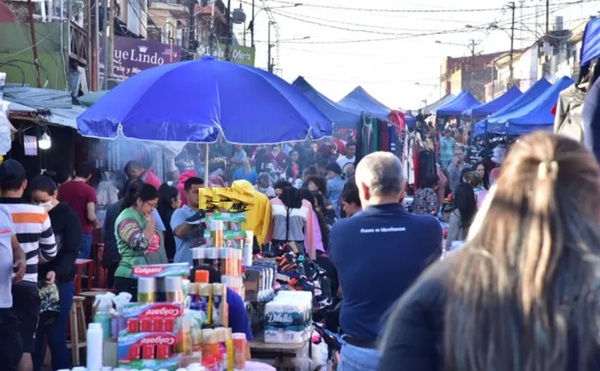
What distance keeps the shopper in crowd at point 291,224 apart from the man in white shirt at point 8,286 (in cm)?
454

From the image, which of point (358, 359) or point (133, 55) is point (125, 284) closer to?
point (358, 359)

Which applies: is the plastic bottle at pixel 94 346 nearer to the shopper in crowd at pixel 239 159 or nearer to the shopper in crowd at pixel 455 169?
the shopper in crowd at pixel 239 159

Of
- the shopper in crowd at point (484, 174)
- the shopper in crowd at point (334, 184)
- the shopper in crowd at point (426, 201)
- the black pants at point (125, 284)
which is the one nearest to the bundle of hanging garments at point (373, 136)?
the shopper in crowd at point (334, 184)

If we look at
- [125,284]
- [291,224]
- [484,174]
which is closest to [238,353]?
[125,284]

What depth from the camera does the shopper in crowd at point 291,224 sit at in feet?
38.6

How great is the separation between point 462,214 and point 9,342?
6.51 meters

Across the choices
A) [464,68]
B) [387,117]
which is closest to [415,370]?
[387,117]

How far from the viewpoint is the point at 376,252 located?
539cm

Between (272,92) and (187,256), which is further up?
(272,92)

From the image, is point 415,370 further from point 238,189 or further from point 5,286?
point 238,189

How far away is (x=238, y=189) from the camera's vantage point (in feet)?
29.2

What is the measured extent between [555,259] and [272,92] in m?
6.64

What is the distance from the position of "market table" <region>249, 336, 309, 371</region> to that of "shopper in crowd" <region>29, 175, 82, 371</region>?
2167 millimetres

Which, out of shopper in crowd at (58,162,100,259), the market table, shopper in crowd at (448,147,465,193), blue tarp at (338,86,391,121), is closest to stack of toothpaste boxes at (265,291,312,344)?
the market table
